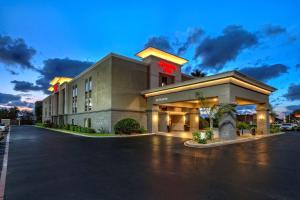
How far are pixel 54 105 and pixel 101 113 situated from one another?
31.8m

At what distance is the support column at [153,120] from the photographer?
29.0 metres

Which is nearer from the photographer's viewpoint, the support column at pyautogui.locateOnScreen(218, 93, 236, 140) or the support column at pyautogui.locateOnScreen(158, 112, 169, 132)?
the support column at pyautogui.locateOnScreen(218, 93, 236, 140)

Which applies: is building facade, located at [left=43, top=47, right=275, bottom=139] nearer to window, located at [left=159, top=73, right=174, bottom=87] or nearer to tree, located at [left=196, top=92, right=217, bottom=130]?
window, located at [left=159, top=73, right=174, bottom=87]

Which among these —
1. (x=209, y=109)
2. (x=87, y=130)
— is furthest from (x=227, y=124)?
(x=87, y=130)

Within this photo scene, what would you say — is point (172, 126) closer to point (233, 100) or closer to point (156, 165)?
point (233, 100)

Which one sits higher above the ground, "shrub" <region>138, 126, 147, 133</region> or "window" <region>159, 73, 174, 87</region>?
"window" <region>159, 73, 174, 87</region>

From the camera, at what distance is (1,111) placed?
92250 mm

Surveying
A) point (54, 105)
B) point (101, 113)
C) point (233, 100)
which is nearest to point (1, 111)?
point (54, 105)

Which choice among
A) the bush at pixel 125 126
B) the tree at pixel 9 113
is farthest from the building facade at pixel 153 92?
the tree at pixel 9 113

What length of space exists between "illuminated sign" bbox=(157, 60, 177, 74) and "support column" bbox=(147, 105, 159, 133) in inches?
306

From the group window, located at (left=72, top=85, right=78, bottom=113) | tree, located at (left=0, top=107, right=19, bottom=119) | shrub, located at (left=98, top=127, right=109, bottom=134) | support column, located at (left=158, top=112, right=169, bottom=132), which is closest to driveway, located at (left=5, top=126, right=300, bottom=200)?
shrub, located at (left=98, top=127, right=109, bottom=134)

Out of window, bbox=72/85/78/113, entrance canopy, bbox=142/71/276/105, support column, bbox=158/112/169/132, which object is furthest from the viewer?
window, bbox=72/85/78/113

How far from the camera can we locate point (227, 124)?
19.4 m

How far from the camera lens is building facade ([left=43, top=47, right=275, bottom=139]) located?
2112 centimetres
